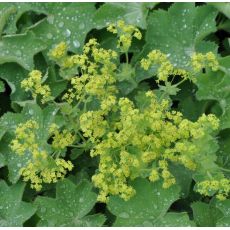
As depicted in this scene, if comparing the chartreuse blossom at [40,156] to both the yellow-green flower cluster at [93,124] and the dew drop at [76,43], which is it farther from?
the dew drop at [76,43]

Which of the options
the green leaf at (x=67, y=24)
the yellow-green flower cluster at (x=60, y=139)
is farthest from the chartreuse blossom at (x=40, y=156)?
the green leaf at (x=67, y=24)

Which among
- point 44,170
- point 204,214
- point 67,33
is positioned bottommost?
point 204,214

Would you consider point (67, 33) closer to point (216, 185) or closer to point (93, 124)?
point (93, 124)

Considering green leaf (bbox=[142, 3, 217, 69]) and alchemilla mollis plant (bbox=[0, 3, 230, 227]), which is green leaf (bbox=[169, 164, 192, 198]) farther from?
green leaf (bbox=[142, 3, 217, 69])

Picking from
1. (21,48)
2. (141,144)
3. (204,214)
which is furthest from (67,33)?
(204,214)

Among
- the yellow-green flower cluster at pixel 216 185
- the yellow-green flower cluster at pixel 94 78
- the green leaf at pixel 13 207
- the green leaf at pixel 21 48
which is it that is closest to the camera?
the yellow-green flower cluster at pixel 216 185

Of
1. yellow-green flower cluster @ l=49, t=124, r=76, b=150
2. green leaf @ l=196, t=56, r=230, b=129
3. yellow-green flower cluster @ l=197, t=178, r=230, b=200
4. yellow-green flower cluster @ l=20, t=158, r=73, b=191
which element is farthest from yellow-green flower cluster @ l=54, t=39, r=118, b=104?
yellow-green flower cluster @ l=197, t=178, r=230, b=200

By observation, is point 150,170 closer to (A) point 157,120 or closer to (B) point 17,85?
(A) point 157,120
